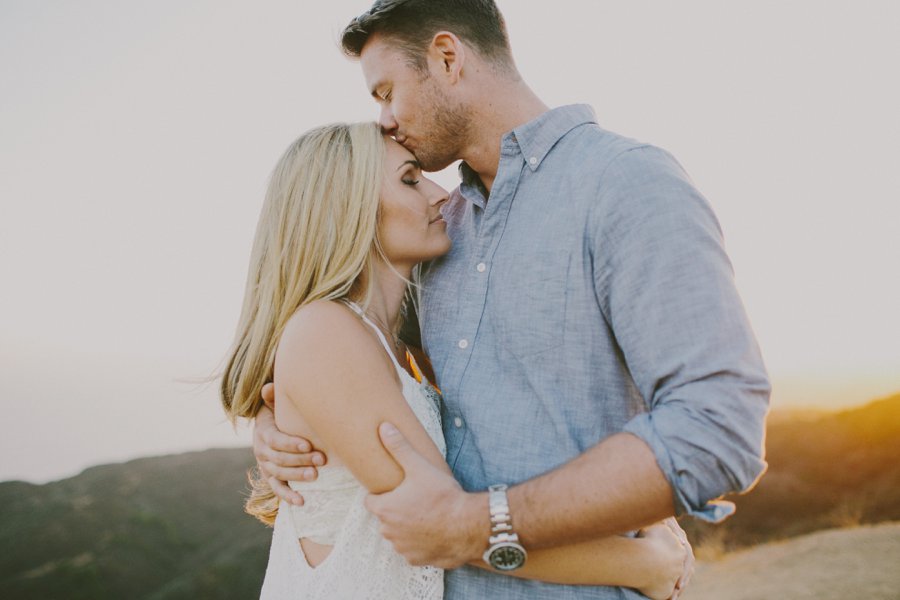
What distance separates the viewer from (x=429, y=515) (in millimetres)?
1549

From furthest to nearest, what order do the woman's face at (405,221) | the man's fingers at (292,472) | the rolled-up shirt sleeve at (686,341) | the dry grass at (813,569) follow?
the dry grass at (813,569) < the woman's face at (405,221) < the man's fingers at (292,472) < the rolled-up shirt sleeve at (686,341)

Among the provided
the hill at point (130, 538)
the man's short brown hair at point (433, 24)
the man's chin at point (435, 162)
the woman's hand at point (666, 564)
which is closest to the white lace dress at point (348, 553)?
the woman's hand at point (666, 564)

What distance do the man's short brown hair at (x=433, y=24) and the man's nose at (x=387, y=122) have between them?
0.21 metres

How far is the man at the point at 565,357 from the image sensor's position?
138 centimetres

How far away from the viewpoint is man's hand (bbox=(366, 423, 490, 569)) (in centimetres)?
153

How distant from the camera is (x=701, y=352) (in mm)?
1379

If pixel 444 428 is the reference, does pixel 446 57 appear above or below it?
above

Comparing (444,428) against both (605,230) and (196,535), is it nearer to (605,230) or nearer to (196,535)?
(605,230)

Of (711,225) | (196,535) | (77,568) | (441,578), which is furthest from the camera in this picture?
(196,535)

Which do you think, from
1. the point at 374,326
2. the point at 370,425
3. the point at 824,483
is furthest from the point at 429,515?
the point at 824,483

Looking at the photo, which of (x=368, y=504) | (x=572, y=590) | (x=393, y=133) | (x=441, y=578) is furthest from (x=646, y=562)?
(x=393, y=133)

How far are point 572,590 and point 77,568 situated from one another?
5966mm

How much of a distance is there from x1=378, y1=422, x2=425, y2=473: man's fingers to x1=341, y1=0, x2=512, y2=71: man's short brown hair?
1.49 m

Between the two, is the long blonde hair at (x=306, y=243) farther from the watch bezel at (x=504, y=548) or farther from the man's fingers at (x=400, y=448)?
the watch bezel at (x=504, y=548)
